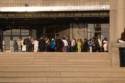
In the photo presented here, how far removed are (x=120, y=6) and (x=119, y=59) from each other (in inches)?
98.1

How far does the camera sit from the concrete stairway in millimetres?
19922

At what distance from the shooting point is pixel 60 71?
20.9m

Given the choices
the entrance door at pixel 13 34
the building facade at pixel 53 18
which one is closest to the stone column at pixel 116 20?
the building facade at pixel 53 18

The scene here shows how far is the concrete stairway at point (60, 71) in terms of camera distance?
65.4ft

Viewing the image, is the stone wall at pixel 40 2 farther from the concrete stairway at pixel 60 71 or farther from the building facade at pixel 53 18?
the concrete stairway at pixel 60 71

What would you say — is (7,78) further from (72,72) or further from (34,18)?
(34,18)

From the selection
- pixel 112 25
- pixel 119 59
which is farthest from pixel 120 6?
pixel 119 59

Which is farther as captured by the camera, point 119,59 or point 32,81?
point 119,59

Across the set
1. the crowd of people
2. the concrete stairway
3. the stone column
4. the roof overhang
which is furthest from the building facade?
the stone column

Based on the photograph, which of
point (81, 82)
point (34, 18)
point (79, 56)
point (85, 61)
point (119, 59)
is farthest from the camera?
point (34, 18)

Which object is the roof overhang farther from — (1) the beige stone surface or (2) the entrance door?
(2) the entrance door

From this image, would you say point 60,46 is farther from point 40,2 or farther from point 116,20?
point 116,20

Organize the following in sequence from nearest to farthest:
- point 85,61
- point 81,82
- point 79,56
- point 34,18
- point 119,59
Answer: point 81,82, point 119,59, point 85,61, point 79,56, point 34,18

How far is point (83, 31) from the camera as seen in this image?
47.3 m
